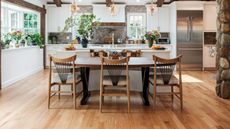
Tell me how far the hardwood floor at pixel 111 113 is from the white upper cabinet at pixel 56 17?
218 inches

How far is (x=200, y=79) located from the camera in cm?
891

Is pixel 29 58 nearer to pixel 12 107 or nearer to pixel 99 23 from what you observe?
pixel 99 23

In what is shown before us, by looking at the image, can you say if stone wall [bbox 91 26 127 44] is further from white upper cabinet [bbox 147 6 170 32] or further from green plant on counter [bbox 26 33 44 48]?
green plant on counter [bbox 26 33 44 48]

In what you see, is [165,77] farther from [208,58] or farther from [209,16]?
[209,16]

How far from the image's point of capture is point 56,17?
12.0 metres

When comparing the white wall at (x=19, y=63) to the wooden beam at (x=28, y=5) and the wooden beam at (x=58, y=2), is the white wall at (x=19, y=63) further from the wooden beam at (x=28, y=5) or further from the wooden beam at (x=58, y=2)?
the wooden beam at (x=58, y=2)

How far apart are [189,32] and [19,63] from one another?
601 cm

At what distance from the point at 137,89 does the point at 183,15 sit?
5335 mm

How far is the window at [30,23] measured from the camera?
10.3m

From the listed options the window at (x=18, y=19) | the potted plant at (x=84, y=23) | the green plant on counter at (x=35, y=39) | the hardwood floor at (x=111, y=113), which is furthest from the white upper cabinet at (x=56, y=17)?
the hardwood floor at (x=111, y=113)

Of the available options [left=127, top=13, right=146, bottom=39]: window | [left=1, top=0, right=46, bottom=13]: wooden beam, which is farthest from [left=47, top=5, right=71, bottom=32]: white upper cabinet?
[left=127, top=13, right=146, bottom=39]: window

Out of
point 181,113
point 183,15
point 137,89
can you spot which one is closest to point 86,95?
point 137,89

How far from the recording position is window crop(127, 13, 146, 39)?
40.3 ft

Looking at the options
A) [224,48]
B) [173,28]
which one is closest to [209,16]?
[173,28]
